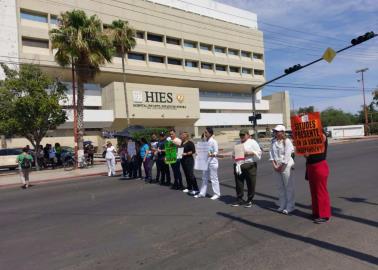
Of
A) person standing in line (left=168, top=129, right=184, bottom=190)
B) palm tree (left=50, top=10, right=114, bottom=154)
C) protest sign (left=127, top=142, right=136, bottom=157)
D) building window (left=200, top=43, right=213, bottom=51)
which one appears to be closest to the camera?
person standing in line (left=168, top=129, right=184, bottom=190)

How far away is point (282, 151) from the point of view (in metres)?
8.05

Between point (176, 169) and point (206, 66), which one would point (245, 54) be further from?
point (176, 169)

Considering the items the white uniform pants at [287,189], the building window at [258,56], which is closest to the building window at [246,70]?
the building window at [258,56]

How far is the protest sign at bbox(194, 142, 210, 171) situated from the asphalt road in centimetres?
93

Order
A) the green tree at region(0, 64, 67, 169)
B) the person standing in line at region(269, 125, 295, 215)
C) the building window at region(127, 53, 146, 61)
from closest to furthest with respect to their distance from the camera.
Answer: the person standing in line at region(269, 125, 295, 215)
the green tree at region(0, 64, 67, 169)
the building window at region(127, 53, 146, 61)

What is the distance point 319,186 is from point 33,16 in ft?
140

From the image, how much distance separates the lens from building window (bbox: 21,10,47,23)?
42009mm

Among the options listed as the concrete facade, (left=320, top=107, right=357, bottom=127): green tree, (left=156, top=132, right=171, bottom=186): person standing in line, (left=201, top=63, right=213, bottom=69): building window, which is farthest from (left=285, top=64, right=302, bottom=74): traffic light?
(left=320, top=107, right=357, bottom=127): green tree

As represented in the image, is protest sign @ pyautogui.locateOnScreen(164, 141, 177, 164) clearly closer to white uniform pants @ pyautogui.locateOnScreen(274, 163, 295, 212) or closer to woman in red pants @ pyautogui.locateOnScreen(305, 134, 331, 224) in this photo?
white uniform pants @ pyautogui.locateOnScreen(274, 163, 295, 212)

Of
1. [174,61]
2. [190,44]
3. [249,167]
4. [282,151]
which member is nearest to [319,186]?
[282,151]

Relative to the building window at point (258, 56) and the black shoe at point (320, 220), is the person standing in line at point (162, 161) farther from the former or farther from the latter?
the building window at point (258, 56)

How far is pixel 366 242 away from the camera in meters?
5.73

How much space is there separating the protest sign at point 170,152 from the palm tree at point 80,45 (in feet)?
45.7

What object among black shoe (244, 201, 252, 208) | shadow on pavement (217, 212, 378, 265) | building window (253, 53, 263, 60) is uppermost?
building window (253, 53, 263, 60)
